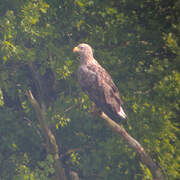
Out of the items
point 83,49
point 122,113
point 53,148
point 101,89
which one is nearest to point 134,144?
point 122,113

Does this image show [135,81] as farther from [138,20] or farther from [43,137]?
[43,137]

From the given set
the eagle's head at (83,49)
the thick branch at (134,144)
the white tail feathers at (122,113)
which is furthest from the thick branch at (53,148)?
the thick branch at (134,144)

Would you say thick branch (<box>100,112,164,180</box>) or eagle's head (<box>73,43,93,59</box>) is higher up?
eagle's head (<box>73,43,93,59</box>)

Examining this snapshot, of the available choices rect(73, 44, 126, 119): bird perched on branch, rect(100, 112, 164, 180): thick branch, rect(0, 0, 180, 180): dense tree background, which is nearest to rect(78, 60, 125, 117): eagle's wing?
rect(73, 44, 126, 119): bird perched on branch

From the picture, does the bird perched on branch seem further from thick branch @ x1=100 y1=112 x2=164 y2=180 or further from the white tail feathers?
thick branch @ x1=100 y1=112 x2=164 y2=180

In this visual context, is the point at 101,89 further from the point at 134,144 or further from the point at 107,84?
the point at 134,144

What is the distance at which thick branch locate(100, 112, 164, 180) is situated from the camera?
5.28 meters

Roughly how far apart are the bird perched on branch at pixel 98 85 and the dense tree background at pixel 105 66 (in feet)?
0.79

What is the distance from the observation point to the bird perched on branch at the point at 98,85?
597 cm

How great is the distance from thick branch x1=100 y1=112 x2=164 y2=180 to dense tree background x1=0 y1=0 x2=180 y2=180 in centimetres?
15

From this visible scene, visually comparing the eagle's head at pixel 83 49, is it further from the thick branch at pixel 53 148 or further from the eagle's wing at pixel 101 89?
the thick branch at pixel 53 148

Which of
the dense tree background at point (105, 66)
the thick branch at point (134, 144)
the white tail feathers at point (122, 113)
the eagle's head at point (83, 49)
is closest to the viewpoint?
the thick branch at point (134, 144)

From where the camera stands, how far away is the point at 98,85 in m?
6.09

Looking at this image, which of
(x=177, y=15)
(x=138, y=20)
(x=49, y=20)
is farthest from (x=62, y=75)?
(x=177, y=15)
